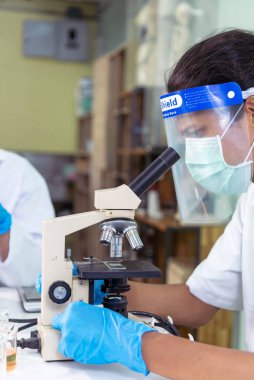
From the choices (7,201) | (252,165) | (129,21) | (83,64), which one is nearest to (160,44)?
(129,21)

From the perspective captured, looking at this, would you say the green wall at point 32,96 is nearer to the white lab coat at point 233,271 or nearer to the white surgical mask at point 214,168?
the white lab coat at point 233,271

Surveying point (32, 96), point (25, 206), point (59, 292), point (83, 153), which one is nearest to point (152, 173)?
point (59, 292)

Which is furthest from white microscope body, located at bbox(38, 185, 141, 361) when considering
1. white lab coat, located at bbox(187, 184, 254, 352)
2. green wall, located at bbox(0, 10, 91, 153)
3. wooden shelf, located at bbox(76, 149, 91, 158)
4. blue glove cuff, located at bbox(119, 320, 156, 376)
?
green wall, located at bbox(0, 10, 91, 153)

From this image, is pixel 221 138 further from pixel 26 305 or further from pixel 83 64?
pixel 83 64

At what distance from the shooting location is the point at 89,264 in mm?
1066

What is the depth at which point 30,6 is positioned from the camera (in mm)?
6652

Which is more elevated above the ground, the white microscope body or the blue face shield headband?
the blue face shield headband

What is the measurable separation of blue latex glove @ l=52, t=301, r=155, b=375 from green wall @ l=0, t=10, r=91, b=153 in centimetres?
572

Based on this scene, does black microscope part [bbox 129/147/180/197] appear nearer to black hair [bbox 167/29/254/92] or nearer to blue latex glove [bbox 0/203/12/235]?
black hair [bbox 167/29/254/92]

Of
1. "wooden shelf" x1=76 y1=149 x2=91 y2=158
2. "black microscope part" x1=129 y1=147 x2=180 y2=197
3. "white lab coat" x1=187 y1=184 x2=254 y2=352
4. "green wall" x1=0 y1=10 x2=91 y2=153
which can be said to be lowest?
"white lab coat" x1=187 y1=184 x2=254 y2=352

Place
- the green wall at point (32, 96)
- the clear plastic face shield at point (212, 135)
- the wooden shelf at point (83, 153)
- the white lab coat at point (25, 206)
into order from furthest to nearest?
the green wall at point (32, 96), the wooden shelf at point (83, 153), the white lab coat at point (25, 206), the clear plastic face shield at point (212, 135)

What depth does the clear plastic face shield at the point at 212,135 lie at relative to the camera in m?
1.14

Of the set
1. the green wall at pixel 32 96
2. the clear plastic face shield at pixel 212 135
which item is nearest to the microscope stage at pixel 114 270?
the clear plastic face shield at pixel 212 135

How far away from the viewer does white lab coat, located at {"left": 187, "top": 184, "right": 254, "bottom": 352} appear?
1.37 metres
